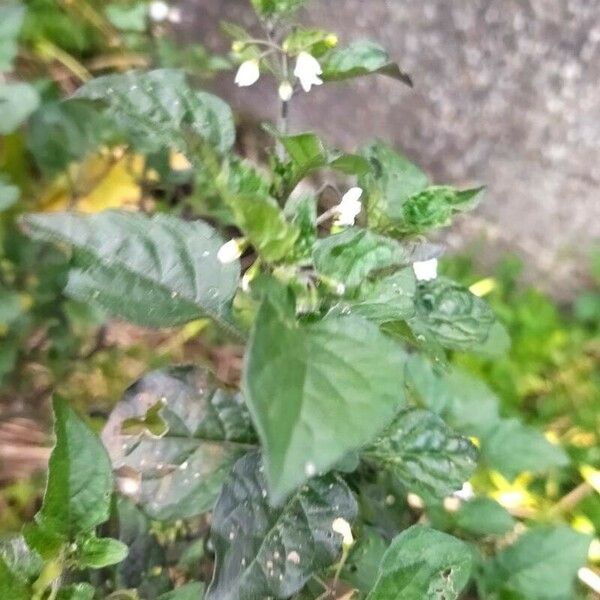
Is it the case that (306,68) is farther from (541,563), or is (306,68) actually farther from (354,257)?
(541,563)

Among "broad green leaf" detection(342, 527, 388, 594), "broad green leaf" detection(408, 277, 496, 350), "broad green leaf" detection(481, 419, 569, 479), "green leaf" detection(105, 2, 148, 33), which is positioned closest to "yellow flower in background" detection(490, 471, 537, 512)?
"broad green leaf" detection(481, 419, 569, 479)

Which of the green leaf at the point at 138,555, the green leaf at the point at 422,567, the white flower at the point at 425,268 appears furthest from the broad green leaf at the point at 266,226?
the green leaf at the point at 138,555

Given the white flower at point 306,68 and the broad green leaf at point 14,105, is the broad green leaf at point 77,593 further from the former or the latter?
the broad green leaf at point 14,105

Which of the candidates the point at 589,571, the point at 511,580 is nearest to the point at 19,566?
the point at 511,580

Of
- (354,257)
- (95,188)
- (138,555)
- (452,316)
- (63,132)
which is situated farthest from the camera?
(95,188)

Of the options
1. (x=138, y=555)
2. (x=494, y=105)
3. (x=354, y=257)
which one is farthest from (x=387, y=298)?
(x=494, y=105)

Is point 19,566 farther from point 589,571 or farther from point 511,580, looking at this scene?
point 589,571

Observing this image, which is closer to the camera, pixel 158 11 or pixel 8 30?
pixel 8 30
